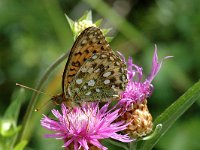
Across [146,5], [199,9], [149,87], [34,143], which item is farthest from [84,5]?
[149,87]

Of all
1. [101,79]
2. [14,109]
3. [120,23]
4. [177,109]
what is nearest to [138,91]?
[101,79]

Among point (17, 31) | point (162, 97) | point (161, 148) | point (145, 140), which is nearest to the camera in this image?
point (145, 140)

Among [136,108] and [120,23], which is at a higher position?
[120,23]

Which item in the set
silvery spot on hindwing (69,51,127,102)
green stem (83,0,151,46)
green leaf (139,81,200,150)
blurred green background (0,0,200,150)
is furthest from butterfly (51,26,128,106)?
green stem (83,0,151,46)

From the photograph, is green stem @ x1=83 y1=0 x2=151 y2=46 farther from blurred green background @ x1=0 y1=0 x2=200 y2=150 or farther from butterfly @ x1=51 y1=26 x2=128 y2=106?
butterfly @ x1=51 y1=26 x2=128 y2=106

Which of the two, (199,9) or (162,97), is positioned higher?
(199,9)

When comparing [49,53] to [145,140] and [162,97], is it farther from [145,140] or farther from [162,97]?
[145,140]

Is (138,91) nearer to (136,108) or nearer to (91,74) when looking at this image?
(136,108)
